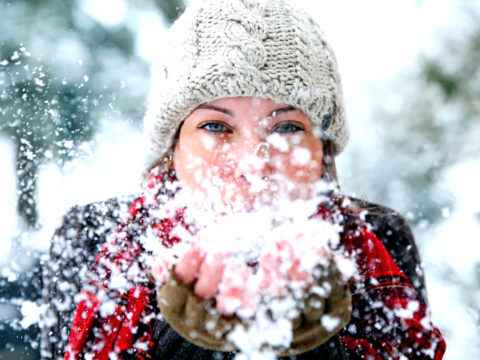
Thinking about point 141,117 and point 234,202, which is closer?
point 234,202

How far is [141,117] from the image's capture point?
188cm

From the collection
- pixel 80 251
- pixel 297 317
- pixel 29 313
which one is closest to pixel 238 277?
pixel 297 317

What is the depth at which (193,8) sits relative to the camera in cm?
102

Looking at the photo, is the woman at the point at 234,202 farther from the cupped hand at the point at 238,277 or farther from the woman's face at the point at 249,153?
the cupped hand at the point at 238,277

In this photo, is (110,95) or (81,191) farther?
(110,95)

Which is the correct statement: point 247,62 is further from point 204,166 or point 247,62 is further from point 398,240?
point 398,240

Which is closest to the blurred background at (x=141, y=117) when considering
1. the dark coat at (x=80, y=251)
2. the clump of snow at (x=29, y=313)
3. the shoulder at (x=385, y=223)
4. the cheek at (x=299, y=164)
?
the clump of snow at (x=29, y=313)

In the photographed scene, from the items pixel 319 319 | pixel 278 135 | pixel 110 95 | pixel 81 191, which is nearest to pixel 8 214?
pixel 81 191

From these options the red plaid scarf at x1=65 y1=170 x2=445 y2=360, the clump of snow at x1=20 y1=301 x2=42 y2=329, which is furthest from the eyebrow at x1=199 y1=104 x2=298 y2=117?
the clump of snow at x1=20 y1=301 x2=42 y2=329

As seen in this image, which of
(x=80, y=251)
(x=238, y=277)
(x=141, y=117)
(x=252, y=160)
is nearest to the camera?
(x=238, y=277)

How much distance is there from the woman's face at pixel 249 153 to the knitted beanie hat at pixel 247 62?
3cm

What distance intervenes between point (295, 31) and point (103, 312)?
2.43 ft

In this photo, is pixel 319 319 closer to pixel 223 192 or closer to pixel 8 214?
pixel 223 192

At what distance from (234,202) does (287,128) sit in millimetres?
201
